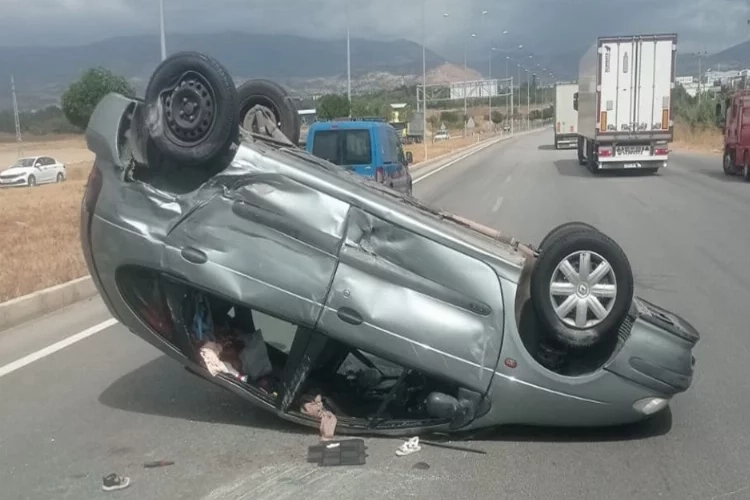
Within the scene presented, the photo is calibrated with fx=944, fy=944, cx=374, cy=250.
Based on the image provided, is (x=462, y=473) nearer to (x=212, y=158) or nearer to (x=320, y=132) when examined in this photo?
(x=212, y=158)

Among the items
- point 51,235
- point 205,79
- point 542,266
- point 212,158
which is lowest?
point 51,235

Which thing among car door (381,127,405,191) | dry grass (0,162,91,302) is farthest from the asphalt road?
car door (381,127,405,191)

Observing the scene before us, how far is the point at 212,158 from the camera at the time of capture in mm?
5469

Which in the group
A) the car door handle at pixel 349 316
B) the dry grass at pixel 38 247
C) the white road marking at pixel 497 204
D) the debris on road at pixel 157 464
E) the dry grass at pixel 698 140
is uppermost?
the car door handle at pixel 349 316

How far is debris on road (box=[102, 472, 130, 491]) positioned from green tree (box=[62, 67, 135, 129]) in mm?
55801

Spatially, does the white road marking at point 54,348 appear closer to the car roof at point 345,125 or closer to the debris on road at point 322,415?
the debris on road at point 322,415

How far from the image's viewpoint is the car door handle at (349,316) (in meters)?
5.33

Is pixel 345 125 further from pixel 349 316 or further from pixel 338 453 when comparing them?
pixel 338 453

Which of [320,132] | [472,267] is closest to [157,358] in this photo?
[472,267]

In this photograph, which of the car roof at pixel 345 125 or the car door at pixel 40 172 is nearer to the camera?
the car roof at pixel 345 125

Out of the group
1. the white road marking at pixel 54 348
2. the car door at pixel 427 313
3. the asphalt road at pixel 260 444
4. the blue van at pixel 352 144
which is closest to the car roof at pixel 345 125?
the blue van at pixel 352 144

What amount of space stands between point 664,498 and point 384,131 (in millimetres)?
12614

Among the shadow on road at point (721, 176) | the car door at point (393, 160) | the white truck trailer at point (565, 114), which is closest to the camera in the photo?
the car door at point (393, 160)

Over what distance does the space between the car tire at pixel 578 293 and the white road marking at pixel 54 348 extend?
14.6 ft
